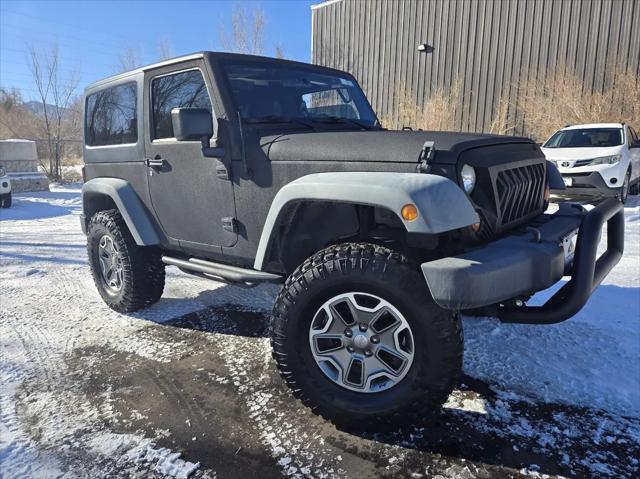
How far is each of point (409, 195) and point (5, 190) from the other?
40.3 ft

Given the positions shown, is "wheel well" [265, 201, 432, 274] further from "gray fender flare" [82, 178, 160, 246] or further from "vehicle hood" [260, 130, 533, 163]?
"gray fender flare" [82, 178, 160, 246]

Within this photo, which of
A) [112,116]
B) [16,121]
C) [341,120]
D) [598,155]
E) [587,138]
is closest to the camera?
[341,120]

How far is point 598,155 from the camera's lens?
910cm

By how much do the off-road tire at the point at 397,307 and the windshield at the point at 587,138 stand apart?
939cm

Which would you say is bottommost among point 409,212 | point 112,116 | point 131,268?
point 131,268

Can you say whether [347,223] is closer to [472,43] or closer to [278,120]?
[278,120]

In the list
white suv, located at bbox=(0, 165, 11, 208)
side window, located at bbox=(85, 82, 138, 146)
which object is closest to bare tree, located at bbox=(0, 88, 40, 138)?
white suv, located at bbox=(0, 165, 11, 208)

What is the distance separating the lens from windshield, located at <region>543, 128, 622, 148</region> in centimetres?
988

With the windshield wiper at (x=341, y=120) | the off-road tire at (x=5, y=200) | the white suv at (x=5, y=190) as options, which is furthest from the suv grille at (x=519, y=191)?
the off-road tire at (x=5, y=200)

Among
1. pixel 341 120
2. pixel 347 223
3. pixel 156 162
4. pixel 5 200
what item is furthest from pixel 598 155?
pixel 5 200

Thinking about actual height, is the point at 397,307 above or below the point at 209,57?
below

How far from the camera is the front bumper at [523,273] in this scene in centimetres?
205

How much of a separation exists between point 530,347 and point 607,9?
48.6 ft

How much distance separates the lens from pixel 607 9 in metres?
14.1
